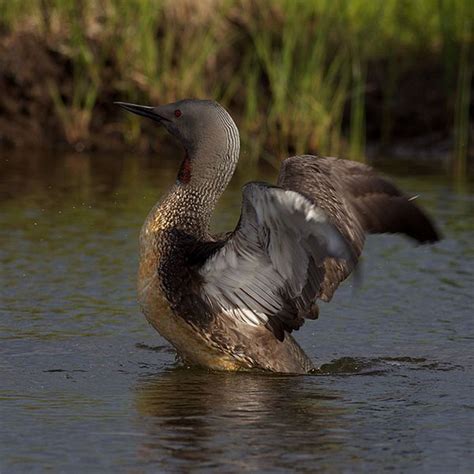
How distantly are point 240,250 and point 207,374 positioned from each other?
0.75 metres

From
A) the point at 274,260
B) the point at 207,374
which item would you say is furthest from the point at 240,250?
the point at 207,374

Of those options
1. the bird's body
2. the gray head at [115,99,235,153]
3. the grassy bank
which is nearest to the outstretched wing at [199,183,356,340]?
the bird's body

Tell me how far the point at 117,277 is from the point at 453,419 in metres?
3.24

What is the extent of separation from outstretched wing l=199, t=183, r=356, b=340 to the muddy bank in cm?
685

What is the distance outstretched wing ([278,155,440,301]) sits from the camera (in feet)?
24.3

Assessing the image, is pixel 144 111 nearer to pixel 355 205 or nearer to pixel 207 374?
pixel 355 205

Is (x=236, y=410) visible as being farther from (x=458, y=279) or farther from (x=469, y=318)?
(x=458, y=279)

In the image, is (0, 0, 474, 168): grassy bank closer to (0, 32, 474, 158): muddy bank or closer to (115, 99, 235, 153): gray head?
(0, 32, 474, 158): muddy bank

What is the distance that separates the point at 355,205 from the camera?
24.6 ft

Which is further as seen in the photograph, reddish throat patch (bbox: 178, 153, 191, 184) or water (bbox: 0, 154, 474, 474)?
reddish throat patch (bbox: 178, 153, 191, 184)

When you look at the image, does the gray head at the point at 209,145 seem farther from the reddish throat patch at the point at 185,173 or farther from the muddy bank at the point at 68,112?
the muddy bank at the point at 68,112

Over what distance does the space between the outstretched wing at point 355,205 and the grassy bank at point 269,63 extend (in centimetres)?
533

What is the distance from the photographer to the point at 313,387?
6.92 meters

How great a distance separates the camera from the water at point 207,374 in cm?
570
